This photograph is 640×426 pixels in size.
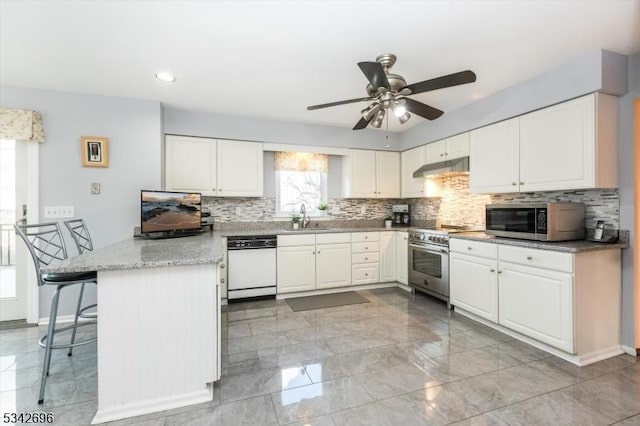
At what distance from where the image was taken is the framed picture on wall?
3.09 m

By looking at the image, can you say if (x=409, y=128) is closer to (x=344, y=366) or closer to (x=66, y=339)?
(x=344, y=366)

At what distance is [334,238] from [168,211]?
6.78 feet

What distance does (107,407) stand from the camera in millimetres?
1662

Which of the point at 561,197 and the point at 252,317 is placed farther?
the point at 252,317

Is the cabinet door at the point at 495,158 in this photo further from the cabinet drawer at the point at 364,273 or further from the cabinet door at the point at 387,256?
the cabinet drawer at the point at 364,273

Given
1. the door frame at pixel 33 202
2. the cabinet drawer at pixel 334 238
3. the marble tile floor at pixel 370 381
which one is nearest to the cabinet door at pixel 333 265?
Result: the cabinet drawer at pixel 334 238

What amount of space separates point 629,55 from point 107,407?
433 centimetres

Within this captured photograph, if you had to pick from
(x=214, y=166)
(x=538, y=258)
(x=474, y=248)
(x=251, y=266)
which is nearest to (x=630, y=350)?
(x=538, y=258)

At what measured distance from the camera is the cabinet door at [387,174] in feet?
15.1

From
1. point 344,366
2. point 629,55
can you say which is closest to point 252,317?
point 344,366

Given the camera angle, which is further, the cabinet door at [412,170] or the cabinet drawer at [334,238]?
the cabinet door at [412,170]

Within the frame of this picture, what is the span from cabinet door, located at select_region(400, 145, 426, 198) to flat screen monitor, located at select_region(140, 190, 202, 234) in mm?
2952

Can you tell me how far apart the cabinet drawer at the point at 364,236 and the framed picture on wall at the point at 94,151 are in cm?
305

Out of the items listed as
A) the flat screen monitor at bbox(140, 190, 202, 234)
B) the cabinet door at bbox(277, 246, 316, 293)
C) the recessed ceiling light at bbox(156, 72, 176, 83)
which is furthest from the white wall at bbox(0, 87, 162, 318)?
the cabinet door at bbox(277, 246, 316, 293)
